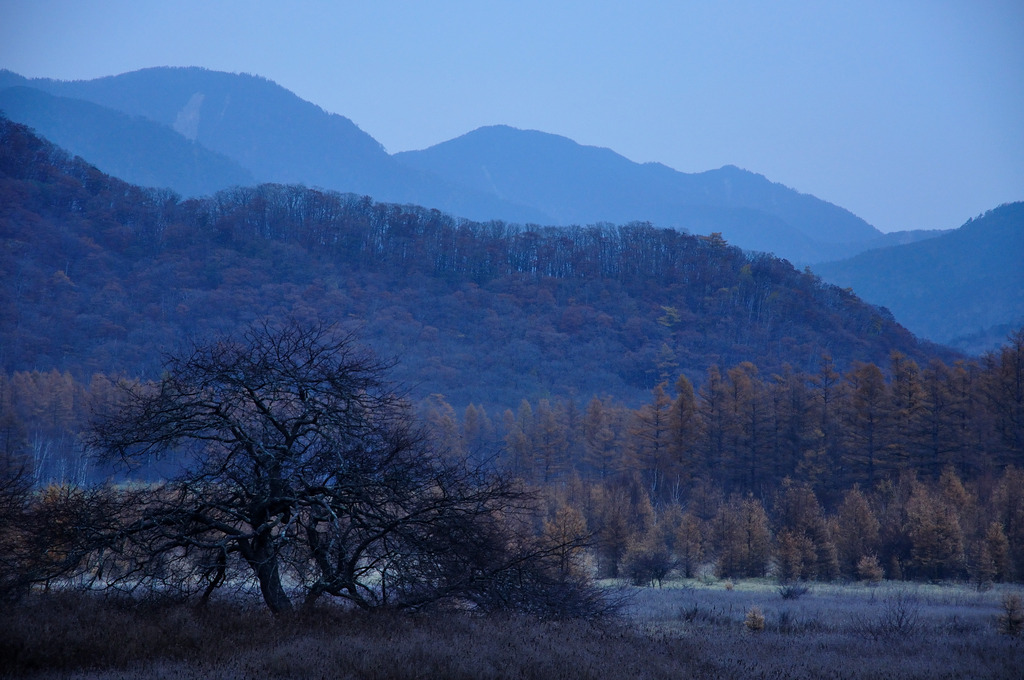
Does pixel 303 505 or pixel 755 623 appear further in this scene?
pixel 755 623

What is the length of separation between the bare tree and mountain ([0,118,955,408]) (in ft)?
293

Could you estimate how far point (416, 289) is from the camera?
134875mm

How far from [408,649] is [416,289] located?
127788 millimetres

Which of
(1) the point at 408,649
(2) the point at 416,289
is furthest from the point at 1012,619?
(2) the point at 416,289

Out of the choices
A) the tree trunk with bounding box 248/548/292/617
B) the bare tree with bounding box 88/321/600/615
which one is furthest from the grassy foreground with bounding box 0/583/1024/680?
the bare tree with bounding box 88/321/600/615

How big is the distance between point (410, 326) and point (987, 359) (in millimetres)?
83110

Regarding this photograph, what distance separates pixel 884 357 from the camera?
121438 millimetres

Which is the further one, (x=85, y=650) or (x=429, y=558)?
(x=429, y=558)

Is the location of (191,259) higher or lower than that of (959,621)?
higher

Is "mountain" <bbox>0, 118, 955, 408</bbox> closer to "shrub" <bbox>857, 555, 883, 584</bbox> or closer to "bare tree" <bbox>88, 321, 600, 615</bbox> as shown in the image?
"shrub" <bbox>857, 555, 883, 584</bbox>

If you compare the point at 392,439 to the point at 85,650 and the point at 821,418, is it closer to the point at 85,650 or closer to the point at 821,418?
the point at 85,650

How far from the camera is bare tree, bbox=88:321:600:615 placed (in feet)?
35.3

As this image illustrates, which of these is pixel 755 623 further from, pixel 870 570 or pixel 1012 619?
pixel 870 570

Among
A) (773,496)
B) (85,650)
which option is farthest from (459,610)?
(773,496)
